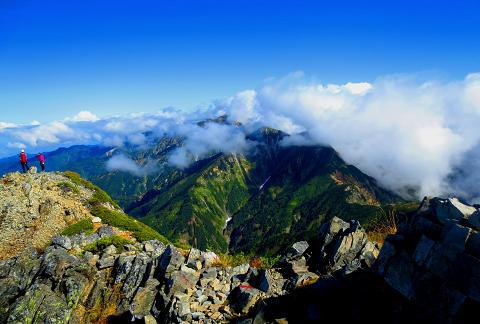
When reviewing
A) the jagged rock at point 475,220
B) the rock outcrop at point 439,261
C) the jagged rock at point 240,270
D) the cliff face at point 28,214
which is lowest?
the cliff face at point 28,214

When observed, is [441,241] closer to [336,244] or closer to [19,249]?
[336,244]

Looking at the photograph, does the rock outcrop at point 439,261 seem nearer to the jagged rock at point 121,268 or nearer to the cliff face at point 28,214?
the jagged rock at point 121,268

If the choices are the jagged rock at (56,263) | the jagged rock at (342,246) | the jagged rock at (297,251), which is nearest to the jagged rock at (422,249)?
the jagged rock at (342,246)

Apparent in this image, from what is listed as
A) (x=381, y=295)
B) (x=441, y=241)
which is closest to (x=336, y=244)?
(x=381, y=295)

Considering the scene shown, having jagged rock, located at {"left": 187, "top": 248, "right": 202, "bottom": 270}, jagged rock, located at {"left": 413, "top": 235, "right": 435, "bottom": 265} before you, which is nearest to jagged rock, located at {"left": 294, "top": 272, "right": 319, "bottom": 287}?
jagged rock, located at {"left": 413, "top": 235, "right": 435, "bottom": 265}

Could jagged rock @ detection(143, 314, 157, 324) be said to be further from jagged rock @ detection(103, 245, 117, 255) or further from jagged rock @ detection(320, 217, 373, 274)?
jagged rock @ detection(103, 245, 117, 255)

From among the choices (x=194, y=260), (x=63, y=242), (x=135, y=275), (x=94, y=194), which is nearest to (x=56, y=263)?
Result: (x=135, y=275)

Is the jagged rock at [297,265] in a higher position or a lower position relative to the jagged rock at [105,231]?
higher
